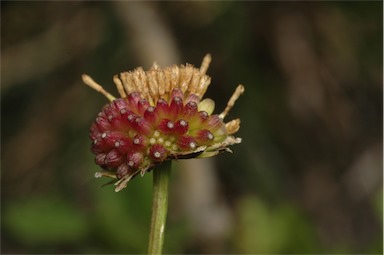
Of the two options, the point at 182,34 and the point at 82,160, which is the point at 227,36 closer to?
the point at 182,34

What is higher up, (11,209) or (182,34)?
(182,34)

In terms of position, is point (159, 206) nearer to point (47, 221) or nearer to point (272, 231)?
point (272, 231)

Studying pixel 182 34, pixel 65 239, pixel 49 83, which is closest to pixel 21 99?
pixel 49 83

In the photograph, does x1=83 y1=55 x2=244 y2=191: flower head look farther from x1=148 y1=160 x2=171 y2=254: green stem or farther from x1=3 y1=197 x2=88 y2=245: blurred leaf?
x1=3 y1=197 x2=88 y2=245: blurred leaf

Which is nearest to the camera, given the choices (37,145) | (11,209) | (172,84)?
(172,84)

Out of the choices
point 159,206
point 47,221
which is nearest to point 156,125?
point 159,206

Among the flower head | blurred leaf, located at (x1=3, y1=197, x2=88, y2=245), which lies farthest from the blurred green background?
the flower head

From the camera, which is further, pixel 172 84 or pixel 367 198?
pixel 367 198
